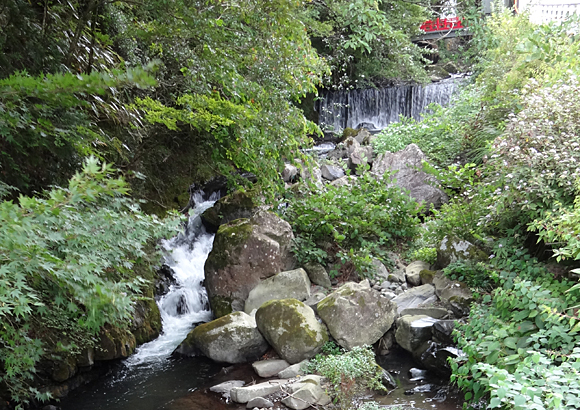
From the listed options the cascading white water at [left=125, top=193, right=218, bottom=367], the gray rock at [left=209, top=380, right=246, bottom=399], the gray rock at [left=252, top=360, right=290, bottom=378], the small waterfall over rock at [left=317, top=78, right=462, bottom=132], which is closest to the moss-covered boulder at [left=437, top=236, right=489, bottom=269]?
the gray rock at [left=252, top=360, right=290, bottom=378]

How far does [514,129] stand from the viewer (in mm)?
4660

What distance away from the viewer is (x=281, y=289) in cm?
650

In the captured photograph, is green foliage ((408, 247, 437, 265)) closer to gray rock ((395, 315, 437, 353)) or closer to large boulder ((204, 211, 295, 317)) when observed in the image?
gray rock ((395, 315, 437, 353))

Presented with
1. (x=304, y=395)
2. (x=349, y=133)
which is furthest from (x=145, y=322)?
(x=349, y=133)

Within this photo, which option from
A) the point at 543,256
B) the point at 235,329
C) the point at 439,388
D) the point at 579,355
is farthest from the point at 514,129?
the point at 235,329

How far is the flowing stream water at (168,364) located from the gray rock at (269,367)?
0.57 meters

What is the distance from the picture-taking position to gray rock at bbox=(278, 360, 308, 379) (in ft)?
17.0

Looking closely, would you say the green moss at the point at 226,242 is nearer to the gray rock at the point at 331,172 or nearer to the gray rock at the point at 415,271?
the gray rock at the point at 415,271

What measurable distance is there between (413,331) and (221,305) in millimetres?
2799

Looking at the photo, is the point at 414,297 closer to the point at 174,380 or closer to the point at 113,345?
the point at 174,380

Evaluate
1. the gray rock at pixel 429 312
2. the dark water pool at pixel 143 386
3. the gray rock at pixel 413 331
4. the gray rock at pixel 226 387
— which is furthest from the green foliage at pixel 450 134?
the dark water pool at pixel 143 386

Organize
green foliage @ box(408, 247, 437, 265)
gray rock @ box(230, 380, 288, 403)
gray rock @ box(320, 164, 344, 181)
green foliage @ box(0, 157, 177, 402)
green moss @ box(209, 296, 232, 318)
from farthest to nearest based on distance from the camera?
gray rock @ box(320, 164, 344, 181), green foliage @ box(408, 247, 437, 265), green moss @ box(209, 296, 232, 318), gray rock @ box(230, 380, 288, 403), green foliage @ box(0, 157, 177, 402)

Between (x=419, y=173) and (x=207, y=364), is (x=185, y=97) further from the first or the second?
(x=419, y=173)

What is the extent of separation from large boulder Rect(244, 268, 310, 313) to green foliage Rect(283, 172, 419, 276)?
52 cm
